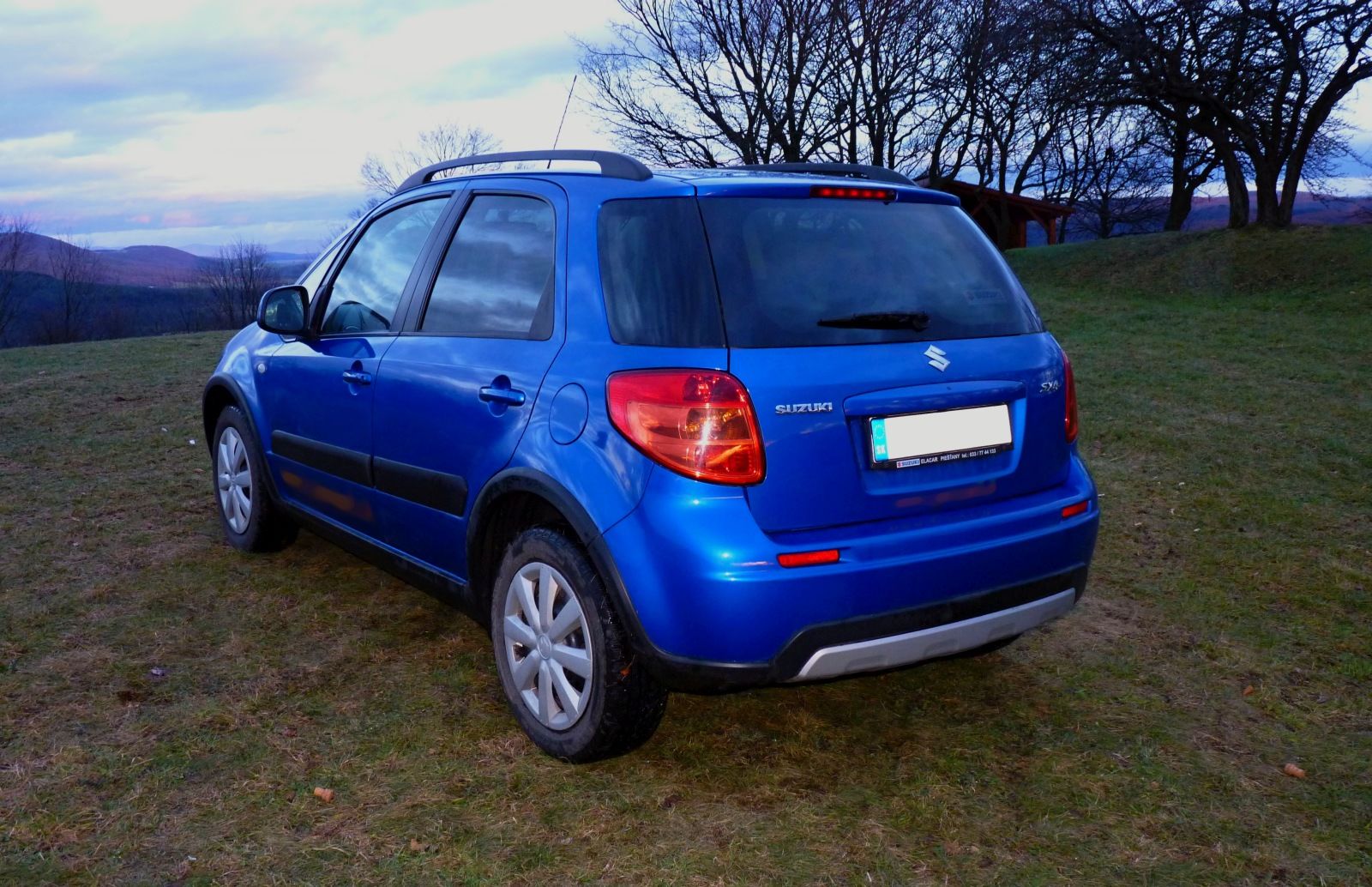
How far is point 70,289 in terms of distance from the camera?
230 ft

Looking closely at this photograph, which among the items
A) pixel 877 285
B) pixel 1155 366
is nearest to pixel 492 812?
pixel 877 285

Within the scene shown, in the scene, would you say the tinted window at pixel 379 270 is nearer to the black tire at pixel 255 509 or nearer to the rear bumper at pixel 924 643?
the black tire at pixel 255 509

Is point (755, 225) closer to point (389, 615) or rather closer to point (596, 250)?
point (596, 250)

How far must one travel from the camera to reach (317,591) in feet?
16.6

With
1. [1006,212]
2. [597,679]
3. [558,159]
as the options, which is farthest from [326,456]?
[1006,212]

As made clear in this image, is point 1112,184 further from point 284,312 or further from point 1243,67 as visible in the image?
point 284,312

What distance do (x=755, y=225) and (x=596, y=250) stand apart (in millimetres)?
485

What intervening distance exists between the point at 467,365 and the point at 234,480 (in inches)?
97.4

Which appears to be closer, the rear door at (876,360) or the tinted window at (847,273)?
the rear door at (876,360)

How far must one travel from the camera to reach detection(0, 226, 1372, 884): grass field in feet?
9.55

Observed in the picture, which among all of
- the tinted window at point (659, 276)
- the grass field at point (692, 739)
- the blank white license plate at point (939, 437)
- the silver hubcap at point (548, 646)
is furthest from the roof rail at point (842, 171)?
the grass field at point (692, 739)

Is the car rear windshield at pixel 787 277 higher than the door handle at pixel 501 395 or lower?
higher

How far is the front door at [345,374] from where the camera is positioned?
4258 millimetres

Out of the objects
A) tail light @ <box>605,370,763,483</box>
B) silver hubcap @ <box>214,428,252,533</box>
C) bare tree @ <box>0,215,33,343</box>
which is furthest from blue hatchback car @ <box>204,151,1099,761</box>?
bare tree @ <box>0,215,33,343</box>
